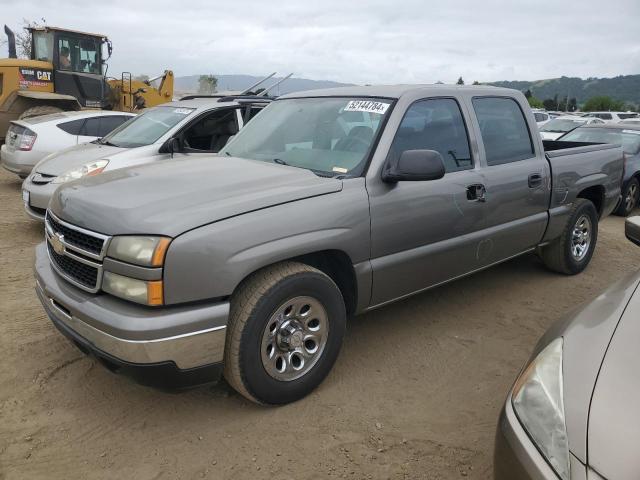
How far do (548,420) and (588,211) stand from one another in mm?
4204

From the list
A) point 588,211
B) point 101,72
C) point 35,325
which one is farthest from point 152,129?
point 101,72

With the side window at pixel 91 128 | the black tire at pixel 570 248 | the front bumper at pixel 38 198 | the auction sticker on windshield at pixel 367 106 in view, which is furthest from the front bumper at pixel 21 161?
the black tire at pixel 570 248

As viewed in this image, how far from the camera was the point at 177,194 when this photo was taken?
279 centimetres

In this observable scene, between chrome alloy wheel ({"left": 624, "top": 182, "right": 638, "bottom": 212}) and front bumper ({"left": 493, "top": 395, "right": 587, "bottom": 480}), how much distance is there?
8.96m

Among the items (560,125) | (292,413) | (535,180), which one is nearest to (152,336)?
(292,413)

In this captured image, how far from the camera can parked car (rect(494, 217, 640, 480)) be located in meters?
1.50

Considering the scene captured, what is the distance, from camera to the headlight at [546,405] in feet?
5.25

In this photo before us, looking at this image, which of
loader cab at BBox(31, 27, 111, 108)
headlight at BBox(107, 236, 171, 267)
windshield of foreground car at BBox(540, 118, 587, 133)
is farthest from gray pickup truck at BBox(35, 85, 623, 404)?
windshield of foreground car at BBox(540, 118, 587, 133)

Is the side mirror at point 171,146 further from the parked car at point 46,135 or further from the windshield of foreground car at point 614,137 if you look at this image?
the windshield of foreground car at point 614,137

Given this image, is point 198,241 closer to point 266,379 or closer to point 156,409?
point 266,379

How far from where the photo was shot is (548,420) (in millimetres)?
1701

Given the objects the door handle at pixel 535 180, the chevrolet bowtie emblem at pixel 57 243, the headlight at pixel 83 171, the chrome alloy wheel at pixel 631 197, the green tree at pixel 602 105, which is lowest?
the chrome alloy wheel at pixel 631 197

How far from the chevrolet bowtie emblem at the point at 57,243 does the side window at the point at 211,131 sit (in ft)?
12.0

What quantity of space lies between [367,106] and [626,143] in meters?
8.28
